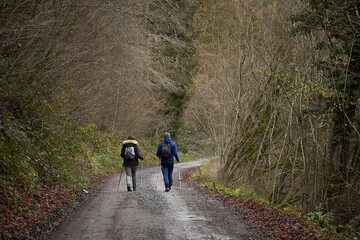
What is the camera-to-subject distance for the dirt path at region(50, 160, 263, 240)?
9.98m

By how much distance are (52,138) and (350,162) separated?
9613 mm

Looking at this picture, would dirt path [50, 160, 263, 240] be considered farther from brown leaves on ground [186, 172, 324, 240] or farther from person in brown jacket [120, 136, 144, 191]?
person in brown jacket [120, 136, 144, 191]

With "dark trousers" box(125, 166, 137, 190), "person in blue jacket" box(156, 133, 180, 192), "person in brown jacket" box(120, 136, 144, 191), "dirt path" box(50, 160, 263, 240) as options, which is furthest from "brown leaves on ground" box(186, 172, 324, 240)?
"person in brown jacket" box(120, 136, 144, 191)

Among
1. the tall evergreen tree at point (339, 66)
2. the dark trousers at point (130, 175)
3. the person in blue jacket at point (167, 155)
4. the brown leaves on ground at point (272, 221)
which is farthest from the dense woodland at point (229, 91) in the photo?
the person in blue jacket at point (167, 155)

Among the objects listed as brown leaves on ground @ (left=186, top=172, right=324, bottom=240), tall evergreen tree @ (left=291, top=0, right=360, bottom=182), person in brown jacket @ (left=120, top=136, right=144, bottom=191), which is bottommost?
brown leaves on ground @ (left=186, top=172, right=324, bottom=240)

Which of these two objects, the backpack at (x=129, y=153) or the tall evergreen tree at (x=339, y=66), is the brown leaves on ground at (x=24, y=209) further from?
the tall evergreen tree at (x=339, y=66)

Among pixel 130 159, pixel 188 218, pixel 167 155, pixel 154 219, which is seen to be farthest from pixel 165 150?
pixel 154 219

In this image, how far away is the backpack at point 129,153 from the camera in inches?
714

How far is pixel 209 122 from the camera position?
2397 centimetres

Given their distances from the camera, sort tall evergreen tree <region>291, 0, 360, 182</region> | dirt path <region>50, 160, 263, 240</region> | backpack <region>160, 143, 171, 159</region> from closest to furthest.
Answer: dirt path <region>50, 160, 263, 240</region>, tall evergreen tree <region>291, 0, 360, 182</region>, backpack <region>160, 143, 171, 159</region>

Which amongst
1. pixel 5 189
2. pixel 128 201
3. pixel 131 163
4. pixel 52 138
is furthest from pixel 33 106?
pixel 5 189

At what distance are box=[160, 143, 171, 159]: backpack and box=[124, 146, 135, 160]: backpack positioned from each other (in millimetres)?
1005

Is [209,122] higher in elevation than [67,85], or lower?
lower

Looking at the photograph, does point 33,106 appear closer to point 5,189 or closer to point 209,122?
point 5,189
